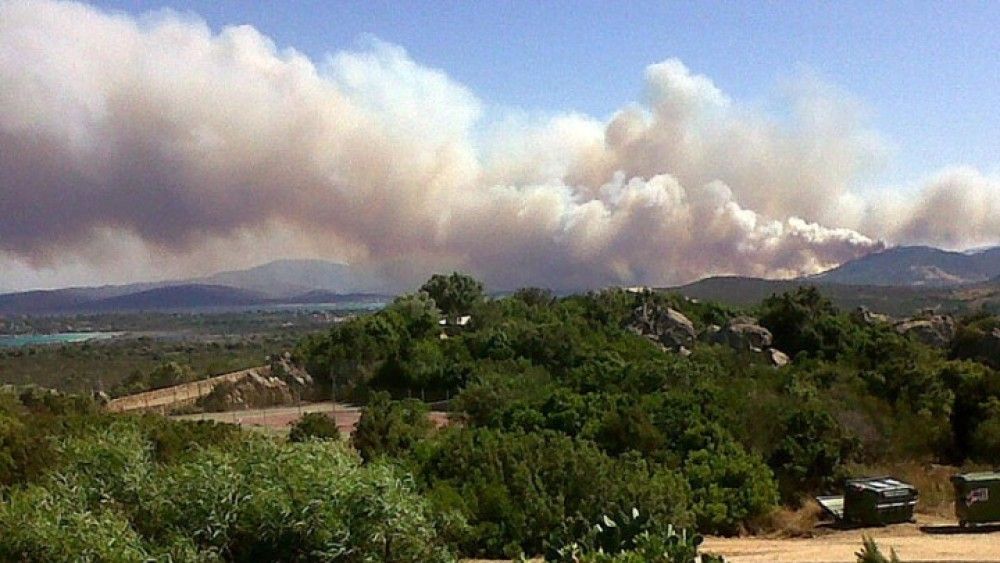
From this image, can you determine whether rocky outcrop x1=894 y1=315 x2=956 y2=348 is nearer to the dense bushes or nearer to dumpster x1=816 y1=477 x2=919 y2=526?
dumpster x1=816 y1=477 x2=919 y2=526

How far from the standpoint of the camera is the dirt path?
20469 millimetres

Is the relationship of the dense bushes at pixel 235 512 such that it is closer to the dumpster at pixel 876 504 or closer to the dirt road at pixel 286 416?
the dumpster at pixel 876 504

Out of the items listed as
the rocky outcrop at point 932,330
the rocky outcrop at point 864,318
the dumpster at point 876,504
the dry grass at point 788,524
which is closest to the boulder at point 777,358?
the rocky outcrop at point 864,318

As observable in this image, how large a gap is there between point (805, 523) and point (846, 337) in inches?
1049

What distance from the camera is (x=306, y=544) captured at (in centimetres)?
1429

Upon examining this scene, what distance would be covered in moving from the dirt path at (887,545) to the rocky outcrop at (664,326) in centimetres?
2965

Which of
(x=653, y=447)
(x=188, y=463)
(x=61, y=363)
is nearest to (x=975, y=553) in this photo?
(x=653, y=447)

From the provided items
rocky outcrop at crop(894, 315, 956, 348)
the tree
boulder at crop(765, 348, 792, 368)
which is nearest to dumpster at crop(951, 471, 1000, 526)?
boulder at crop(765, 348, 792, 368)

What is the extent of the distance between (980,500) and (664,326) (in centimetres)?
3405

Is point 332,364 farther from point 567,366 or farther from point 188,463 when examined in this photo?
point 188,463

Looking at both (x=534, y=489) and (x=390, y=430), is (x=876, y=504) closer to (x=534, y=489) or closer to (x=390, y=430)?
(x=534, y=489)

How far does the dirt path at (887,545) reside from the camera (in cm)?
2047

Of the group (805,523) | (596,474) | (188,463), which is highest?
(188,463)

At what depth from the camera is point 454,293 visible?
6950 cm
